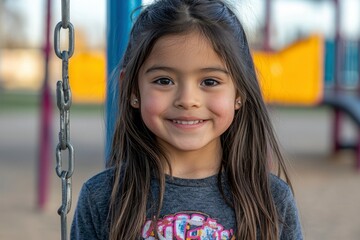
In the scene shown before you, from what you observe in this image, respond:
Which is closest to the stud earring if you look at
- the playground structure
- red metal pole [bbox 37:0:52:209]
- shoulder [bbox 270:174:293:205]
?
shoulder [bbox 270:174:293:205]

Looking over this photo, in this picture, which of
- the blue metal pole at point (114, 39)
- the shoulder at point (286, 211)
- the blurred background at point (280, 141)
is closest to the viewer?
the shoulder at point (286, 211)

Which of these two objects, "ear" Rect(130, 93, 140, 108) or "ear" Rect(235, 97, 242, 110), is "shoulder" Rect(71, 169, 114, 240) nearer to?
"ear" Rect(130, 93, 140, 108)

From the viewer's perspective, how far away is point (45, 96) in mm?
5336

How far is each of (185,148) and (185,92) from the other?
0.44ft

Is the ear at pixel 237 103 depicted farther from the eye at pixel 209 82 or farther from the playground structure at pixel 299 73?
the playground structure at pixel 299 73

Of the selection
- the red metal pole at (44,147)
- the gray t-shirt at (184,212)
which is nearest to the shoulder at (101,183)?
the gray t-shirt at (184,212)

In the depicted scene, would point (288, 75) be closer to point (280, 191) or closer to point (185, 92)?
point (280, 191)

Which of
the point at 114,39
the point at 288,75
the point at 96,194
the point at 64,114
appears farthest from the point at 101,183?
the point at 288,75

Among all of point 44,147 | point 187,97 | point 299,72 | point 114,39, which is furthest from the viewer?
point 299,72

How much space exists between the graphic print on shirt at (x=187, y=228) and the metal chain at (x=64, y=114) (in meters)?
0.22

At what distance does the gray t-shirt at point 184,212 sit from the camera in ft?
5.23

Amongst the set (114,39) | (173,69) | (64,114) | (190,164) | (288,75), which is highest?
(288,75)

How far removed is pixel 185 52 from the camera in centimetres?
159

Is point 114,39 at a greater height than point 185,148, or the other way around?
point 114,39
